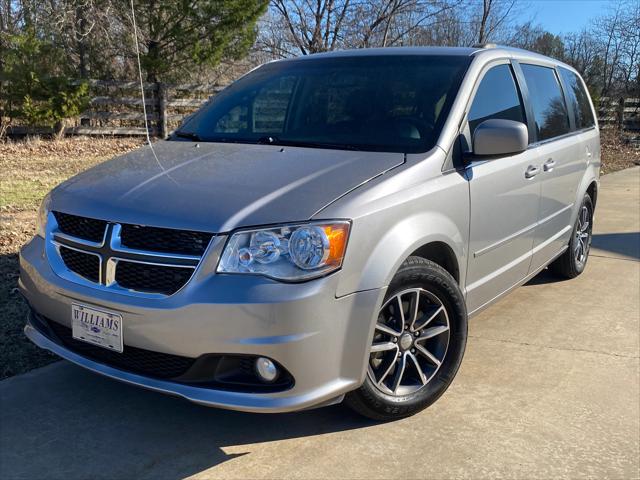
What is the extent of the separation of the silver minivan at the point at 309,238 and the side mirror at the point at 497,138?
1 centimetres

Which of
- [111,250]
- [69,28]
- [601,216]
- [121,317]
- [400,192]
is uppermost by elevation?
[69,28]

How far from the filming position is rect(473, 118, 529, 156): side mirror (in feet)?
11.0

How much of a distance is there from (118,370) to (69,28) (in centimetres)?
1449

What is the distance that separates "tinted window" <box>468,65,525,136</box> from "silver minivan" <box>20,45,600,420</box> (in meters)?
0.02

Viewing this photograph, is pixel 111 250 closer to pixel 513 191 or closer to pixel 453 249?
pixel 453 249

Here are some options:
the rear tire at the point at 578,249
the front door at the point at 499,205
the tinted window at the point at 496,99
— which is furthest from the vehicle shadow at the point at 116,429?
the rear tire at the point at 578,249

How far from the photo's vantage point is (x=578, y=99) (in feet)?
18.4

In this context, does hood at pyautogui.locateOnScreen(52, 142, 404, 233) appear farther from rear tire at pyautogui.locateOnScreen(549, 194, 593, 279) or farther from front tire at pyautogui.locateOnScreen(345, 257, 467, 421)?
rear tire at pyautogui.locateOnScreen(549, 194, 593, 279)

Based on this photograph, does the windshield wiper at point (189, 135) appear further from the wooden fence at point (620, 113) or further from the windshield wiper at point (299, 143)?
the wooden fence at point (620, 113)

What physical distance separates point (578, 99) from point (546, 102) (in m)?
1.09

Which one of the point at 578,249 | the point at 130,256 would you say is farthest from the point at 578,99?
the point at 130,256

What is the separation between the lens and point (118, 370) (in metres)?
2.80

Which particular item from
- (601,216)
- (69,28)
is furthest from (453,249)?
(69,28)

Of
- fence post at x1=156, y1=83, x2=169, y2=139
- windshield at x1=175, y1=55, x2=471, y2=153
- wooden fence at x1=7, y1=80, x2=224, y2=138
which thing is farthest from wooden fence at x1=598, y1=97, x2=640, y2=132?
windshield at x1=175, y1=55, x2=471, y2=153
